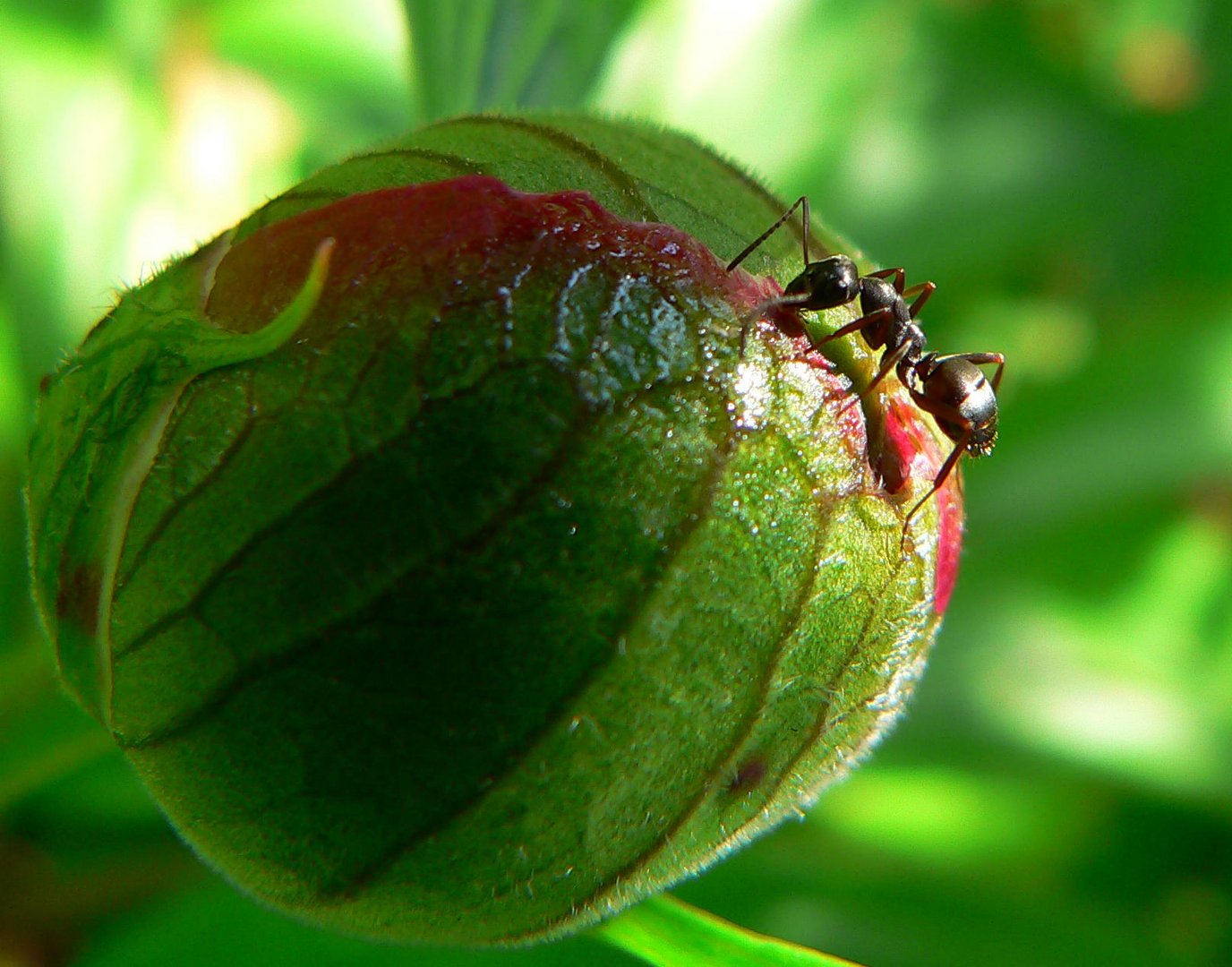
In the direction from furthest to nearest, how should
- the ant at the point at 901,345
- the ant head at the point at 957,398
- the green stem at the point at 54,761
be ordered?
the green stem at the point at 54,761, the ant head at the point at 957,398, the ant at the point at 901,345

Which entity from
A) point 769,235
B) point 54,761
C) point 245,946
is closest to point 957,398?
point 769,235

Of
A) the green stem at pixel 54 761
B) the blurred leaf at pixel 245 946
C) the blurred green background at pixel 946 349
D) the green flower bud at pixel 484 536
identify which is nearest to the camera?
the green flower bud at pixel 484 536

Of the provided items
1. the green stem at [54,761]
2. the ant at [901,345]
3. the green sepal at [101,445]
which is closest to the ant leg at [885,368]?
the ant at [901,345]

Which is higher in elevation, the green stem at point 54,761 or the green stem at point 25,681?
the green stem at point 25,681

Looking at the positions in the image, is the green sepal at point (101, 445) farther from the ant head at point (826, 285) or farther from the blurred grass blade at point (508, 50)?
the blurred grass blade at point (508, 50)

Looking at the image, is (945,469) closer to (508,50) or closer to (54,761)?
(508,50)

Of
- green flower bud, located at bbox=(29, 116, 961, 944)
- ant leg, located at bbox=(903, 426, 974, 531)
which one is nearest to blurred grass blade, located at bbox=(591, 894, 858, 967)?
green flower bud, located at bbox=(29, 116, 961, 944)

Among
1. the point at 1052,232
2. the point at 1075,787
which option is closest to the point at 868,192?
the point at 1052,232

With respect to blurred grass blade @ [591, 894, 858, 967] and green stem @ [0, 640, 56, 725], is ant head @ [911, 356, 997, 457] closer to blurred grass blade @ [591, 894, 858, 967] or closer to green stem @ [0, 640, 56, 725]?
blurred grass blade @ [591, 894, 858, 967]
